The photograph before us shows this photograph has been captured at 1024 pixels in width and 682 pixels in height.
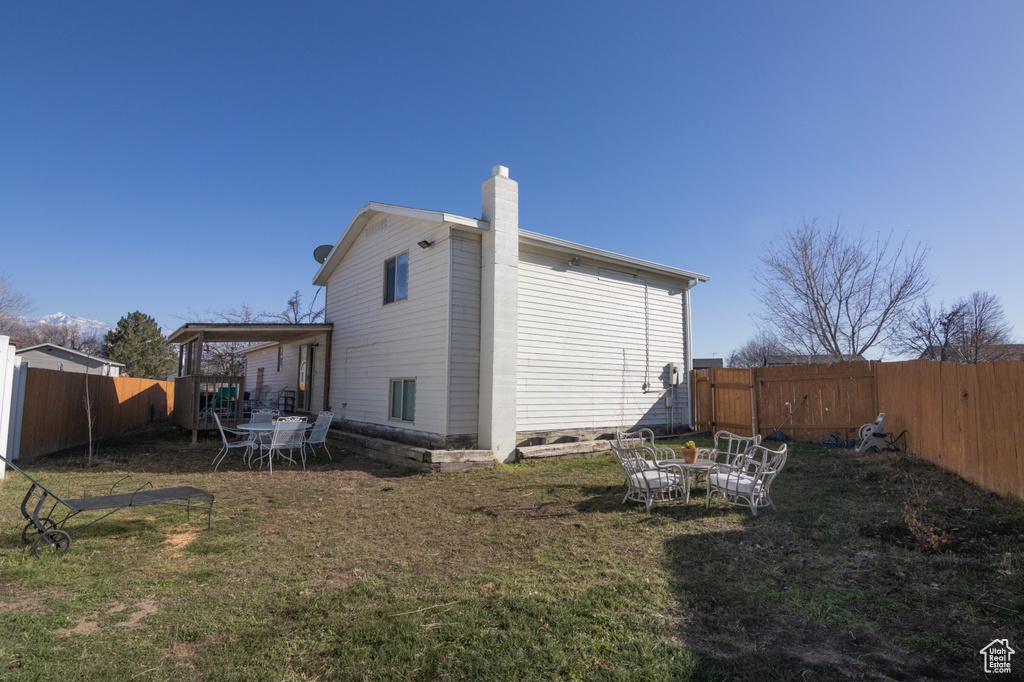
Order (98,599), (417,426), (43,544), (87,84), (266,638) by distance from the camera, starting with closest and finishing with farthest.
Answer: (266,638), (98,599), (43,544), (87,84), (417,426)

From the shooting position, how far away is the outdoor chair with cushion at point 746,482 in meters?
5.70

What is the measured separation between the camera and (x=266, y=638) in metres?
2.92

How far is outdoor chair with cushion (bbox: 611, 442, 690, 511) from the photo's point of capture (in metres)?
5.86

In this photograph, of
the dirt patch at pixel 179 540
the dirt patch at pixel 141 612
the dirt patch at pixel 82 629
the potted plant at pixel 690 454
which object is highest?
the potted plant at pixel 690 454

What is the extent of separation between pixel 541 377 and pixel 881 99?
980 centimetres

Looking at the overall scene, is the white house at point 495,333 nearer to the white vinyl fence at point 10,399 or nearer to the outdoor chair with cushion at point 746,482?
the outdoor chair with cushion at point 746,482

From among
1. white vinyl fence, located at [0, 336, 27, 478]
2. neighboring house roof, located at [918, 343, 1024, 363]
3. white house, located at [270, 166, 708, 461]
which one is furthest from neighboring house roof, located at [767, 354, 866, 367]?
white vinyl fence, located at [0, 336, 27, 478]

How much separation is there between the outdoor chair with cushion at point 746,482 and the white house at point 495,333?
14.0 ft

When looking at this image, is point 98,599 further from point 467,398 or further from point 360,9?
point 360,9

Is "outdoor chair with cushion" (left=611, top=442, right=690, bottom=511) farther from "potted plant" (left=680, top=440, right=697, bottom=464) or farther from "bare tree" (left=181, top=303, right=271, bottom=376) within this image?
"bare tree" (left=181, top=303, right=271, bottom=376)

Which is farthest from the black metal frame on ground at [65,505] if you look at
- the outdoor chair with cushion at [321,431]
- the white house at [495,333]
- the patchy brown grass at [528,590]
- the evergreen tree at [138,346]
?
the evergreen tree at [138,346]

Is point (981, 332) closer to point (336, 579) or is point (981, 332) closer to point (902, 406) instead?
point (902, 406)

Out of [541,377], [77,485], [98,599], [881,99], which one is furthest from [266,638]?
[881,99]

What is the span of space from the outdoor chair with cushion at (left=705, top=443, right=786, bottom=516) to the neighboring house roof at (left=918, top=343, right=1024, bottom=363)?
14.8 meters
